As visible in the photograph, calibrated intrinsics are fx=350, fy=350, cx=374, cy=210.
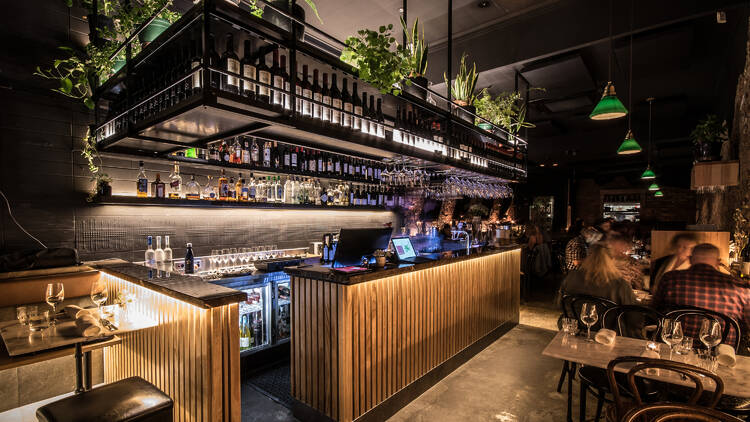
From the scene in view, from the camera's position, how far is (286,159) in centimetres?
486

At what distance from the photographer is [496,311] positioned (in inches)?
185

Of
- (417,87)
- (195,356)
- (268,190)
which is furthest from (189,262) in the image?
(417,87)

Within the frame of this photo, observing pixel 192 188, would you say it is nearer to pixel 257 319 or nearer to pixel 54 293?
pixel 257 319

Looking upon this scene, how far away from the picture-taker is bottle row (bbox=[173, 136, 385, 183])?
411 centimetres

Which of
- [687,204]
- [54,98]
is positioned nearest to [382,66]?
[54,98]

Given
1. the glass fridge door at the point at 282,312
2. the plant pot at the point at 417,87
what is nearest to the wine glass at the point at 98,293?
the glass fridge door at the point at 282,312

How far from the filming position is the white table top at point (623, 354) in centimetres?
182

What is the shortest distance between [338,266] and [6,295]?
8.33 feet

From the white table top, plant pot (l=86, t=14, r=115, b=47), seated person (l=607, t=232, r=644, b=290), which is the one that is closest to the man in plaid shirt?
the white table top

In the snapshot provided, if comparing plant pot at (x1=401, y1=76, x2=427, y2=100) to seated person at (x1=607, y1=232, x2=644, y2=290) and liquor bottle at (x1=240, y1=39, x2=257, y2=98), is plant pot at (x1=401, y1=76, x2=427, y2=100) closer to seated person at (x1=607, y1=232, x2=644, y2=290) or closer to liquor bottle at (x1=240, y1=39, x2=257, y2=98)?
liquor bottle at (x1=240, y1=39, x2=257, y2=98)

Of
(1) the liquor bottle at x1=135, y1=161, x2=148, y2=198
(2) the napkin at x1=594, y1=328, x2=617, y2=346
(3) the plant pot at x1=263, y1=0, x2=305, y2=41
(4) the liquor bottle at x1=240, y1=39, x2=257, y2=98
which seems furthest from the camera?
(1) the liquor bottle at x1=135, y1=161, x2=148, y2=198

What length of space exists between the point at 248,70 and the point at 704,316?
144 inches

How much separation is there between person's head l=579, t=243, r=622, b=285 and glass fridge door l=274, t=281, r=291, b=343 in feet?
10.2

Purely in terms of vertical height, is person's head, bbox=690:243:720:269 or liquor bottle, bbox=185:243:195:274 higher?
person's head, bbox=690:243:720:269
